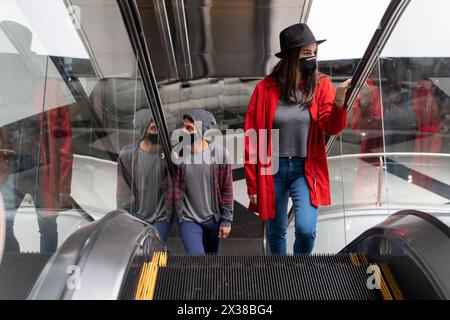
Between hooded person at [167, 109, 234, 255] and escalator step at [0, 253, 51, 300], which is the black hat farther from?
escalator step at [0, 253, 51, 300]

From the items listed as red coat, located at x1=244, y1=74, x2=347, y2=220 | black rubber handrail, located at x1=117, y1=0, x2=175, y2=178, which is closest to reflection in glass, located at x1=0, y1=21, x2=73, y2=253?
black rubber handrail, located at x1=117, y1=0, x2=175, y2=178

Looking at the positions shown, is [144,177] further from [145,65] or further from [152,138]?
[145,65]

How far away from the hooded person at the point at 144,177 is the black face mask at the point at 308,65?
1.31m

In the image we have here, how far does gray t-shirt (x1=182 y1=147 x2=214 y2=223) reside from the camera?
4.30 metres

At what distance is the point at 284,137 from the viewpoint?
142 inches

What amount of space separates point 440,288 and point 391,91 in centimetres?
255

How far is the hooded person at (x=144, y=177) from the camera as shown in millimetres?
3904

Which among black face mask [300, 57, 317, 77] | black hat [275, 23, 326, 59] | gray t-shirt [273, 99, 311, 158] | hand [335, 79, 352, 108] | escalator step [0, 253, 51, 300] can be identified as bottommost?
escalator step [0, 253, 51, 300]

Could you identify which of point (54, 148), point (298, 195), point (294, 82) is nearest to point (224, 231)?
point (298, 195)

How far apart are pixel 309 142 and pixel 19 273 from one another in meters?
2.14

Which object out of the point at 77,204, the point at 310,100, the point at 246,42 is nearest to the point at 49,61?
the point at 77,204

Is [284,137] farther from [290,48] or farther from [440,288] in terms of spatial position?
[440,288]

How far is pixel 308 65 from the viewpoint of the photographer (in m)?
3.53

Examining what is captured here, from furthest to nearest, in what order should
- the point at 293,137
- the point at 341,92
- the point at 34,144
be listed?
1. the point at 293,137
2. the point at 341,92
3. the point at 34,144
